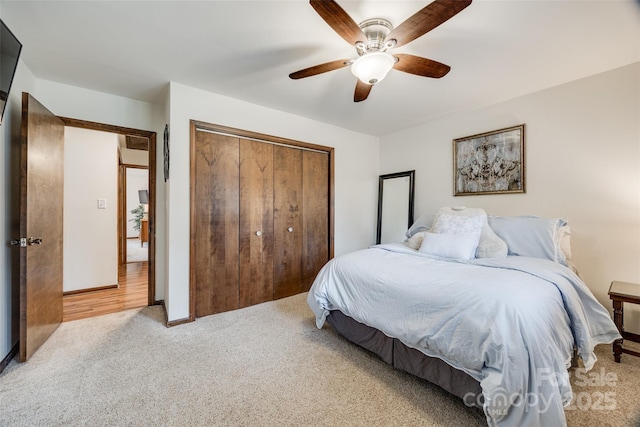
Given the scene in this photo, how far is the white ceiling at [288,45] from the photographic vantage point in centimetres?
156

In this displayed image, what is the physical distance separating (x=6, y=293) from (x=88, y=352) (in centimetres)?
72

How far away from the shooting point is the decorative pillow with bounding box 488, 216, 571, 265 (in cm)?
212

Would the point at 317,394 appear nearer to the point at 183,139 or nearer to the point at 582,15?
the point at 183,139

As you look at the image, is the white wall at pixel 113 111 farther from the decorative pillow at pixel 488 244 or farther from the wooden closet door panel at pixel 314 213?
the decorative pillow at pixel 488 244

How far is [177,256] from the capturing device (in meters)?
2.51

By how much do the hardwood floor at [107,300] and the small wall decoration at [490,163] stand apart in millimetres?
4211

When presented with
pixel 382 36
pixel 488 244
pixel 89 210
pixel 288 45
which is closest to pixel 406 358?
pixel 488 244

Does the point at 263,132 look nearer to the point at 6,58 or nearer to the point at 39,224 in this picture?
the point at 6,58

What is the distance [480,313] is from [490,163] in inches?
91.0

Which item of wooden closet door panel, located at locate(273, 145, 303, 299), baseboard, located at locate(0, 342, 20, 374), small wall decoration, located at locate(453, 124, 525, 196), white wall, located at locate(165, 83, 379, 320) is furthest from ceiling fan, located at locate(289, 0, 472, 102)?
baseboard, located at locate(0, 342, 20, 374)

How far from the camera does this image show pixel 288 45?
6.26 feet

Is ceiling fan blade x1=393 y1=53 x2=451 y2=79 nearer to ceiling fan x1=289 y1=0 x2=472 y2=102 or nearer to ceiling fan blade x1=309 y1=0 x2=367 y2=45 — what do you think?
ceiling fan x1=289 y1=0 x2=472 y2=102

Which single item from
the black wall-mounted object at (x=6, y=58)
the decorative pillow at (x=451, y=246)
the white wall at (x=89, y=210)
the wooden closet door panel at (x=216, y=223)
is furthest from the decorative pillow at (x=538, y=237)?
the white wall at (x=89, y=210)

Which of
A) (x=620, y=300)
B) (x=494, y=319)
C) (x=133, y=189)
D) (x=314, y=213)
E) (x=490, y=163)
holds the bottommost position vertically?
(x=620, y=300)
